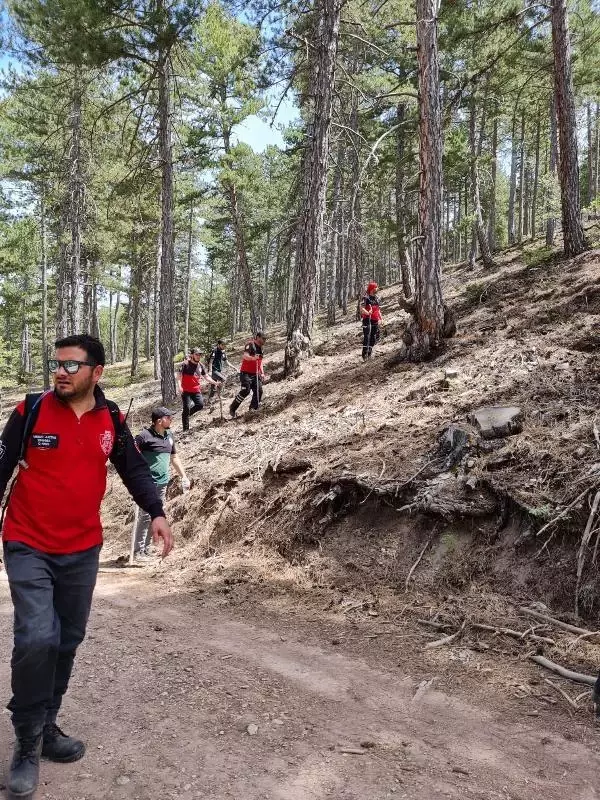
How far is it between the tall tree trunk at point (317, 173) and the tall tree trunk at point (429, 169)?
3.09m

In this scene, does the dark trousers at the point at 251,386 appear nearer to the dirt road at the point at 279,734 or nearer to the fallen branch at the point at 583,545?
the dirt road at the point at 279,734

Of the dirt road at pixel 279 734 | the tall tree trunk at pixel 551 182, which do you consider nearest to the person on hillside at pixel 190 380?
the dirt road at pixel 279 734

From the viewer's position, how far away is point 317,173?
12.3 meters

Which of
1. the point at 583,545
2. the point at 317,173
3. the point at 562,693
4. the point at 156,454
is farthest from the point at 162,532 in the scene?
the point at 317,173

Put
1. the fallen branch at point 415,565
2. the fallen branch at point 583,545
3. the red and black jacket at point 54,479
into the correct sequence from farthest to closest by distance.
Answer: the fallen branch at point 415,565 → the fallen branch at point 583,545 → the red and black jacket at point 54,479

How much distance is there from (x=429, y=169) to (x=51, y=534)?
8.83 meters

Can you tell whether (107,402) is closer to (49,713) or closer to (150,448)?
(49,713)

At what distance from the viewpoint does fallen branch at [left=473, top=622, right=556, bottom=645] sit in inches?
165

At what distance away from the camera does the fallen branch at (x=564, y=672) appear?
3716 mm

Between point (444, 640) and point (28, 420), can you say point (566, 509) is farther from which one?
point (28, 420)

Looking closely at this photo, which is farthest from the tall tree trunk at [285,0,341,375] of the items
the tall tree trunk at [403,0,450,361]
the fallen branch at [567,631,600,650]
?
the fallen branch at [567,631,600,650]

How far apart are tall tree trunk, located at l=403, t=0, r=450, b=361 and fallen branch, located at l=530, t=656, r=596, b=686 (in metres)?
6.73

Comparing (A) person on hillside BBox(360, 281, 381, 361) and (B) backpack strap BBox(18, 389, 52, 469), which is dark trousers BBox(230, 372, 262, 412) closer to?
(A) person on hillside BBox(360, 281, 381, 361)

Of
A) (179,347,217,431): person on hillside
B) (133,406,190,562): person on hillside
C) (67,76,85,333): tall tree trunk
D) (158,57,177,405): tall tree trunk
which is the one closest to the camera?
(133,406,190,562): person on hillside
